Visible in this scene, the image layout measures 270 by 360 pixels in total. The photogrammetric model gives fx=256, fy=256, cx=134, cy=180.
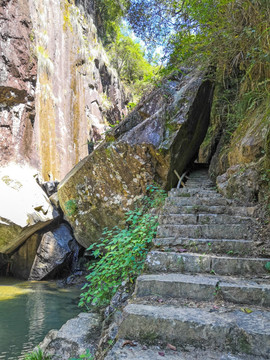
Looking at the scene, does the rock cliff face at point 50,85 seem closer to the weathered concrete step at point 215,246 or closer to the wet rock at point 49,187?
the wet rock at point 49,187

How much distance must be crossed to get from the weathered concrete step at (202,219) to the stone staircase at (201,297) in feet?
0.04

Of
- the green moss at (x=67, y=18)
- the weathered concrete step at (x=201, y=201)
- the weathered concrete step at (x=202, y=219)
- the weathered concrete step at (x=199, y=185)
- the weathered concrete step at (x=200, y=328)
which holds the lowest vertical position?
the weathered concrete step at (x=200, y=328)

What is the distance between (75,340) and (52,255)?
572 centimetres

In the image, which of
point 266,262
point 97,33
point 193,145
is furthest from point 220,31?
point 97,33

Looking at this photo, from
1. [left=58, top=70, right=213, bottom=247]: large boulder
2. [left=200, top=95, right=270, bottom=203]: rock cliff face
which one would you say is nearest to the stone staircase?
[left=200, top=95, right=270, bottom=203]: rock cliff face

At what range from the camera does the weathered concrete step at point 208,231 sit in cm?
301

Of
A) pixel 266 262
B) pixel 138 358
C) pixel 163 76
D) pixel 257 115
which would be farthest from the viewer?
pixel 163 76

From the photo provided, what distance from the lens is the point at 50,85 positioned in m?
10.3

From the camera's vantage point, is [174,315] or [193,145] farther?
[193,145]

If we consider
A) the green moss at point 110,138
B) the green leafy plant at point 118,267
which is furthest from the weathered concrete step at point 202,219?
the green moss at point 110,138

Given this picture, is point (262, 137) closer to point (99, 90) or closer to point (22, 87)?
point (22, 87)

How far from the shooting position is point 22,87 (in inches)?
321

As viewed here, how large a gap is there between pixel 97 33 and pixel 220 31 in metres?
13.6

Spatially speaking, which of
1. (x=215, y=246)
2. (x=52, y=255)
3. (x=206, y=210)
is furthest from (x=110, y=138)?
(x=52, y=255)
